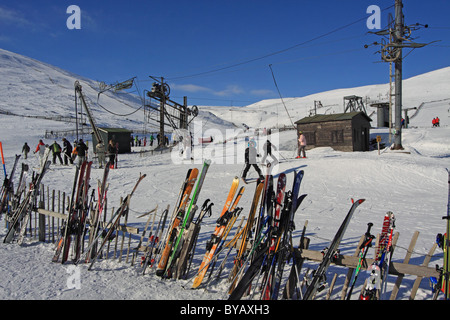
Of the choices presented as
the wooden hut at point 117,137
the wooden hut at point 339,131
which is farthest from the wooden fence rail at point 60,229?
the wooden hut at point 117,137

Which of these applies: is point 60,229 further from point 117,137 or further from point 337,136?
point 117,137

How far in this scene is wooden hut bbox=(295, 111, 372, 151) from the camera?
22.7 meters

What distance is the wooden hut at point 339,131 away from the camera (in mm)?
22686

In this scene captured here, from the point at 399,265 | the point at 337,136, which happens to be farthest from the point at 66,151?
the point at 337,136

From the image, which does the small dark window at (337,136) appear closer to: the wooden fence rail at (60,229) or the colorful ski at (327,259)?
the wooden fence rail at (60,229)

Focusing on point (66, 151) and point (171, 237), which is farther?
point (66, 151)

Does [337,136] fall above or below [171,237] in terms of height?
above

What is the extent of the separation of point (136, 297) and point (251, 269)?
1.43 m

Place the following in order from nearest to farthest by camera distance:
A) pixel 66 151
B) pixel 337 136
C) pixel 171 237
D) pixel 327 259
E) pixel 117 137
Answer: pixel 327 259
pixel 171 237
pixel 66 151
pixel 337 136
pixel 117 137

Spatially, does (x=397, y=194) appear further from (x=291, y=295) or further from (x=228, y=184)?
(x=291, y=295)

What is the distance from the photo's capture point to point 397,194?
1009cm

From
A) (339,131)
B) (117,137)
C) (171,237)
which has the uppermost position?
(339,131)

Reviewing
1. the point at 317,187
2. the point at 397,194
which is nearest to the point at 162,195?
the point at 317,187

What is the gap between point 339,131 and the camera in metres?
23.1
